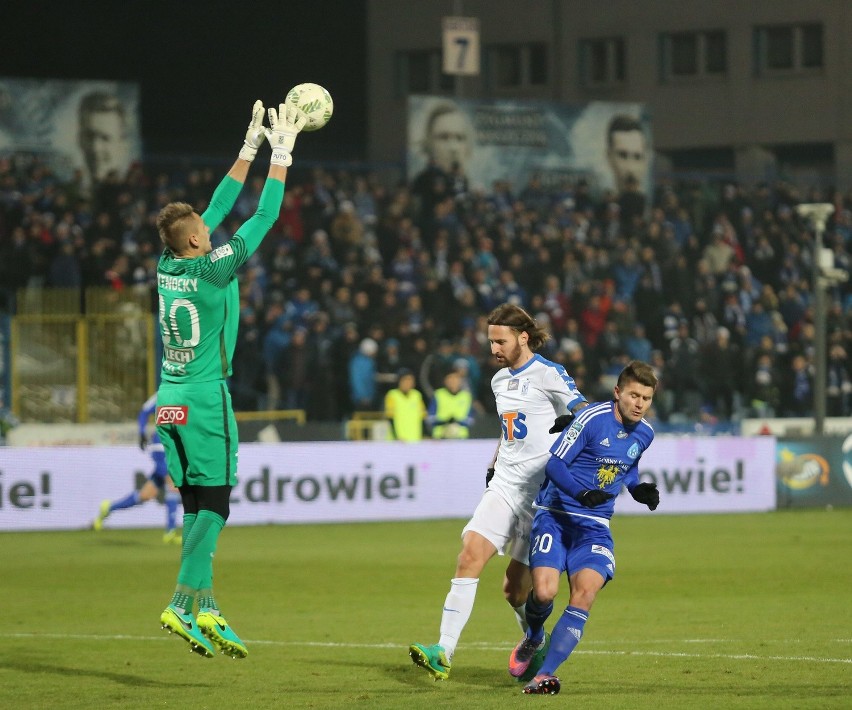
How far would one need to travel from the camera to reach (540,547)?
8.65 m

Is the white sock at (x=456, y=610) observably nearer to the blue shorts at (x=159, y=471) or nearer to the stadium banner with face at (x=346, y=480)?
the blue shorts at (x=159, y=471)

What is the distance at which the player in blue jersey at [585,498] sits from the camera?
850 cm

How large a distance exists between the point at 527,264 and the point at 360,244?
3.07 m

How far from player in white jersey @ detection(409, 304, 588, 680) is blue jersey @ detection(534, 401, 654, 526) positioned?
0.96 ft

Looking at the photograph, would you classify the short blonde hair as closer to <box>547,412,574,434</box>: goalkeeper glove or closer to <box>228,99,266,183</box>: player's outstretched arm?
<box>228,99,266,183</box>: player's outstretched arm

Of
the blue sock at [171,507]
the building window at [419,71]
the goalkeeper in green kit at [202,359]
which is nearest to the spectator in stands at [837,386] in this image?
the blue sock at [171,507]

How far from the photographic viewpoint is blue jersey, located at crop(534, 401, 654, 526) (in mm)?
8602

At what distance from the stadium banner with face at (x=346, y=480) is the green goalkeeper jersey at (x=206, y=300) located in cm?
1172

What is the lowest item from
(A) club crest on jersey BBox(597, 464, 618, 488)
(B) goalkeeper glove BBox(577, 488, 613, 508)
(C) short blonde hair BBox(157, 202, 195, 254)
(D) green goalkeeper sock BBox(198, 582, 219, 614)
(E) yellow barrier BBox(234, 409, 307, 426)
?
(D) green goalkeeper sock BBox(198, 582, 219, 614)

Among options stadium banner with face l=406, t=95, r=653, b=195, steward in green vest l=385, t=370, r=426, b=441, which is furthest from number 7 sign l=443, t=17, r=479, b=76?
steward in green vest l=385, t=370, r=426, b=441

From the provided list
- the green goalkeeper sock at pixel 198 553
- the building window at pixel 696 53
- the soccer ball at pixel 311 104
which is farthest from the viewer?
the building window at pixel 696 53

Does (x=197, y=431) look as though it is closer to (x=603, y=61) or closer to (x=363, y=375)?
(x=363, y=375)

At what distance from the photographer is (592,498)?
8.48 m

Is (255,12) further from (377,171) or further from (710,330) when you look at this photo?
(710,330)
